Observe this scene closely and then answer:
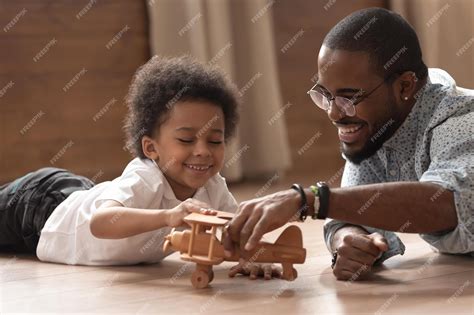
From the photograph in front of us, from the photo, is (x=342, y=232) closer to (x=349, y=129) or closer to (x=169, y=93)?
(x=349, y=129)

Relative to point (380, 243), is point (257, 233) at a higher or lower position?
higher

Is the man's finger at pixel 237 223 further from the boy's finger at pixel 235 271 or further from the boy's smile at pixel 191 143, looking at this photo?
the boy's smile at pixel 191 143

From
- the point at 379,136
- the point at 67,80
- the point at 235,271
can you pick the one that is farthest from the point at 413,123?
the point at 67,80

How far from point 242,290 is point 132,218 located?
34 cm

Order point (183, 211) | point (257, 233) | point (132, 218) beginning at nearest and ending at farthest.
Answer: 1. point (257, 233)
2. point (183, 211)
3. point (132, 218)

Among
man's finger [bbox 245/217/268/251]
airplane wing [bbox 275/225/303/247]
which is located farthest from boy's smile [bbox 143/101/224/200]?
man's finger [bbox 245/217/268/251]

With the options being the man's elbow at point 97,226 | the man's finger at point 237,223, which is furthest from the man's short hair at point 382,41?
the man's elbow at point 97,226

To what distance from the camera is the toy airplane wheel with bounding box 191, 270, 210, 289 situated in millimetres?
2076

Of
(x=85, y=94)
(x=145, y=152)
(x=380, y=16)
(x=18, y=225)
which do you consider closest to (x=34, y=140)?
(x=85, y=94)

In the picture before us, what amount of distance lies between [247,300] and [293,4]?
337 cm

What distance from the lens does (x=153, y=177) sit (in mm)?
2375

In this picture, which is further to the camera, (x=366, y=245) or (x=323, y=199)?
(x=366, y=245)

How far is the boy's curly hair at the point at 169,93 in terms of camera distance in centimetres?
243

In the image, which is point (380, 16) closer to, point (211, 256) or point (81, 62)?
point (211, 256)
